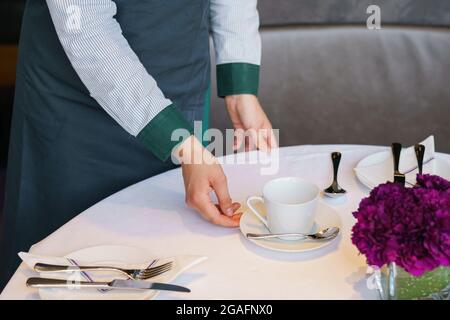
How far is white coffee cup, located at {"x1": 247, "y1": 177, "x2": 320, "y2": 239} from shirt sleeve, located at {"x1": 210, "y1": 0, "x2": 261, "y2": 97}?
1.40 ft

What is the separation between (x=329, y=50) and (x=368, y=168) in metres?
1.34

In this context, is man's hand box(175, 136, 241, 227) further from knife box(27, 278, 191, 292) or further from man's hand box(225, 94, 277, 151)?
man's hand box(225, 94, 277, 151)

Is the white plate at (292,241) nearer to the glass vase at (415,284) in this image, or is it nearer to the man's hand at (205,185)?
the man's hand at (205,185)

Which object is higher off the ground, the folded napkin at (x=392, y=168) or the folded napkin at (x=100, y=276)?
the folded napkin at (x=392, y=168)

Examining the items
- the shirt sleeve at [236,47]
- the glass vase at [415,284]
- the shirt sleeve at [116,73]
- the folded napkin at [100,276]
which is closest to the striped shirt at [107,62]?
the shirt sleeve at [116,73]

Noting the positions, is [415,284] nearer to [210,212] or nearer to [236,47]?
[210,212]

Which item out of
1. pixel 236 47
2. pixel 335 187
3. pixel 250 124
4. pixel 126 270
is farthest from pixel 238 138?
pixel 126 270

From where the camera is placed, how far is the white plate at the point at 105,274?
0.83 metres

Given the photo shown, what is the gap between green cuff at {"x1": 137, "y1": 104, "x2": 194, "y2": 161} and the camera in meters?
1.03

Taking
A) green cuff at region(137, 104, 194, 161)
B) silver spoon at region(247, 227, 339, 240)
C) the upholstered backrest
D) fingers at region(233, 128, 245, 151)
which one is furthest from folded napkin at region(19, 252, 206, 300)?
the upholstered backrest

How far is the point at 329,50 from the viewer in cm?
241

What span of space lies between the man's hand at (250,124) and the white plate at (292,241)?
0.29 meters
